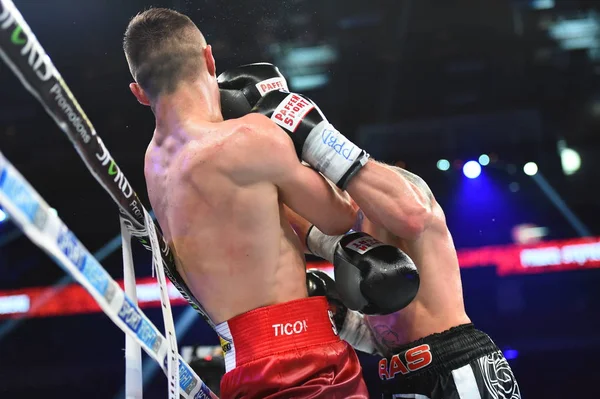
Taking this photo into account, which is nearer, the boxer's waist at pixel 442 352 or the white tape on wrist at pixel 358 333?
the boxer's waist at pixel 442 352

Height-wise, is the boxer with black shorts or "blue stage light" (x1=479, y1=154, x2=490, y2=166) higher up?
the boxer with black shorts

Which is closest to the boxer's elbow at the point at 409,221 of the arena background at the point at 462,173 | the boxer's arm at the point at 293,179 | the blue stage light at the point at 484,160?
the boxer's arm at the point at 293,179

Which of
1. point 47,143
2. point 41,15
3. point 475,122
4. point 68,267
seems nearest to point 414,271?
point 68,267

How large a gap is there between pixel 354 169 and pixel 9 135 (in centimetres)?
404

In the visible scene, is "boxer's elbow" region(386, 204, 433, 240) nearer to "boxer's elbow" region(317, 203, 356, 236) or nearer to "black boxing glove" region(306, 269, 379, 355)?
"boxer's elbow" region(317, 203, 356, 236)

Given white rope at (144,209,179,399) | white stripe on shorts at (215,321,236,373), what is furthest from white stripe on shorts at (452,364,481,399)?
white rope at (144,209,179,399)

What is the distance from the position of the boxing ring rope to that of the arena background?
3.78 m

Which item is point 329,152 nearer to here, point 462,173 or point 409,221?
point 409,221

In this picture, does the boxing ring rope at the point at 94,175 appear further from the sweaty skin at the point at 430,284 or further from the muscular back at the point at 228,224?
the sweaty skin at the point at 430,284

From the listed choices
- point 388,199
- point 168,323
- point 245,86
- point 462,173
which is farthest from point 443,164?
point 168,323

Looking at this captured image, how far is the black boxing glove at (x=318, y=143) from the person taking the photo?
157 centimetres

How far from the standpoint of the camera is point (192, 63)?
1661 millimetres

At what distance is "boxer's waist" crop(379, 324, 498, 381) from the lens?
1.82 meters

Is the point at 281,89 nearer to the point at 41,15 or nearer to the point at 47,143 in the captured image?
the point at 41,15
